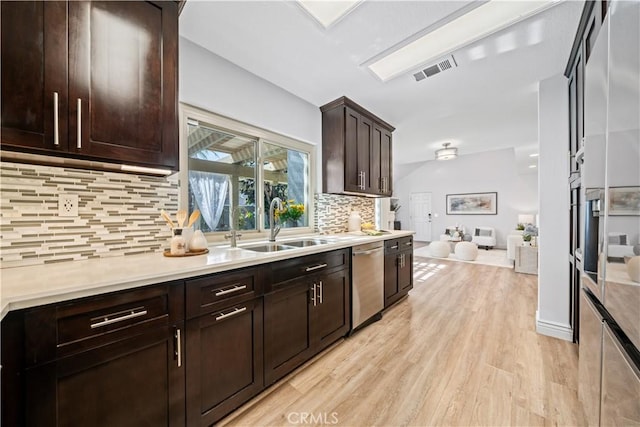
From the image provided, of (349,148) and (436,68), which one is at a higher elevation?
(436,68)

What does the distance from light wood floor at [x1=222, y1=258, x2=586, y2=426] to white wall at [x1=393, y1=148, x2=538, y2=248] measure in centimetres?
617

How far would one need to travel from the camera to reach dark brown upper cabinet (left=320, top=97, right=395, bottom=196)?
2.84m

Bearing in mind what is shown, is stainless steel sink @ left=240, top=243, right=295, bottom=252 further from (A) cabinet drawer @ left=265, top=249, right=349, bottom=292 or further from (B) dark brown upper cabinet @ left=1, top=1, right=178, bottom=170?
(B) dark brown upper cabinet @ left=1, top=1, right=178, bottom=170

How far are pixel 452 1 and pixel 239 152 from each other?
1.93 meters

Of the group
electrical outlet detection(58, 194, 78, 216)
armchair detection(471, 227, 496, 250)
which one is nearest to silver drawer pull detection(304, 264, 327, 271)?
electrical outlet detection(58, 194, 78, 216)

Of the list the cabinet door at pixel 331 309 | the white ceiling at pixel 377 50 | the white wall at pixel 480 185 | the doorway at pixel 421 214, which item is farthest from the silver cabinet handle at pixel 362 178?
the doorway at pixel 421 214

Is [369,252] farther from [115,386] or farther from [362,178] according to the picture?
[115,386]

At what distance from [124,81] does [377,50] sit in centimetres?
174

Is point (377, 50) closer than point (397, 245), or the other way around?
point (377, 50)

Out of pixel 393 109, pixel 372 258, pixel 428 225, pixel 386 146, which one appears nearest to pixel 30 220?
pixel 372 258

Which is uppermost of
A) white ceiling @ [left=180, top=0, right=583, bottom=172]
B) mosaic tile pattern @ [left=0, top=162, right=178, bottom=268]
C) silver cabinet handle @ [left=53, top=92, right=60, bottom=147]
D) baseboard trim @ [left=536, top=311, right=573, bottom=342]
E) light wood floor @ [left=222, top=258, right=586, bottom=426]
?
white ceiling @ [left=180, top=0, right=583, bottom=172]

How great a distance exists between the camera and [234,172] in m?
2.26

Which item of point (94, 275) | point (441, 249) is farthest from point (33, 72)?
point (441, 249)

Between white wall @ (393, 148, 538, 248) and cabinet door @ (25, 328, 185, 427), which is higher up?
white wall @ (393, 148, 538, 248)
